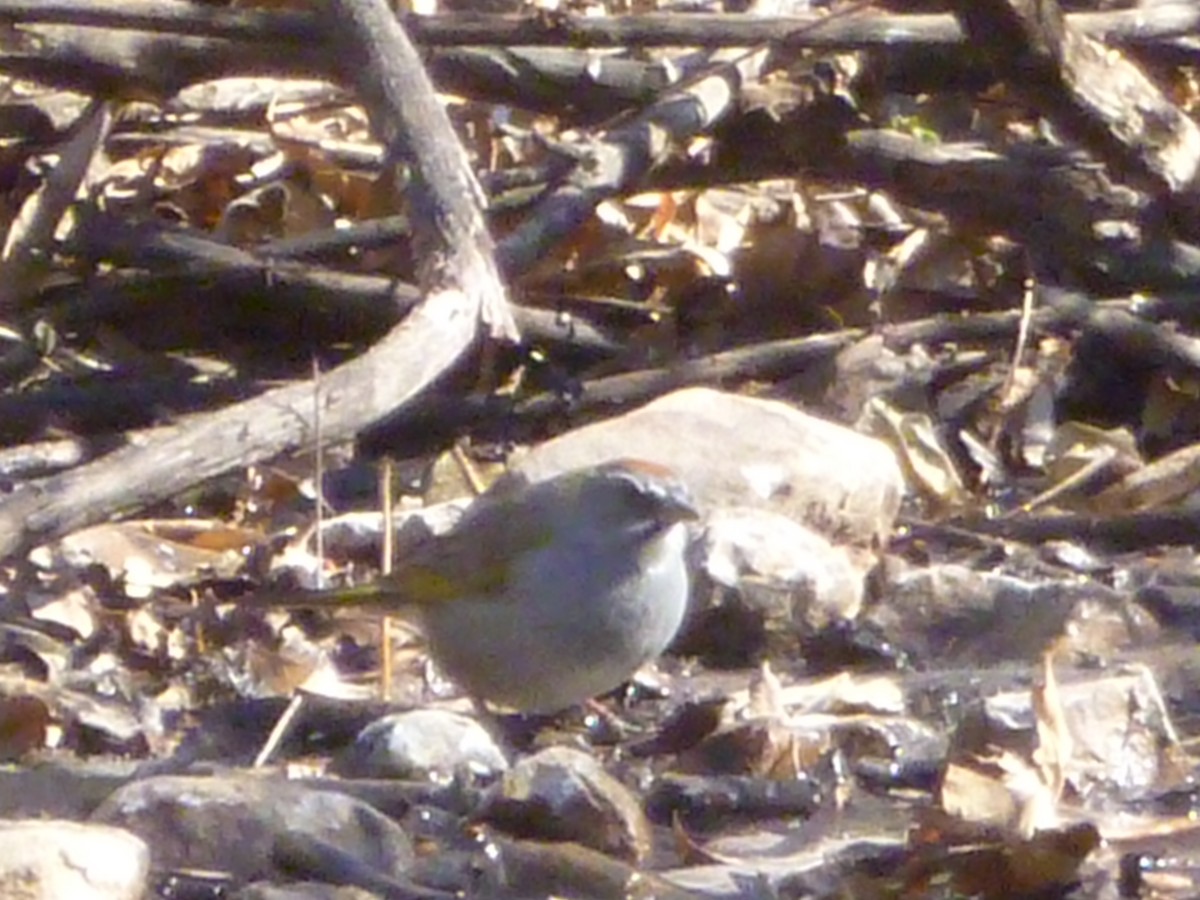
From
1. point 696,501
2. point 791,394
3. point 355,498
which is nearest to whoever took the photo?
point 696,501

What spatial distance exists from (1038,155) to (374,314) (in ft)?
5.60

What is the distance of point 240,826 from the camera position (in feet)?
14.4

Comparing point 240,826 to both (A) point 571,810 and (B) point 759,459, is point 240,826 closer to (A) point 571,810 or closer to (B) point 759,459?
(A) point 571,810

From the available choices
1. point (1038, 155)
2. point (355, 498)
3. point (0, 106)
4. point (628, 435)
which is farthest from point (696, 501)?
point (0, 106)

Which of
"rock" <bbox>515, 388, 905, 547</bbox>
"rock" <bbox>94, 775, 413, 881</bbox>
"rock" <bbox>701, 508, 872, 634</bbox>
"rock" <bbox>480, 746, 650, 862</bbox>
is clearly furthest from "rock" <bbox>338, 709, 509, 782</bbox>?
"rock" <bbox>515, 388, 905, 547</bbox>

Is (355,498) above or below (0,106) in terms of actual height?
below

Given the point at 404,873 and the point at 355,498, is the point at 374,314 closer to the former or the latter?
the point at 355,498

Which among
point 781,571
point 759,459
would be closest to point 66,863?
point 781,571

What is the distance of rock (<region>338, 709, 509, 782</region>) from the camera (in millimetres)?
4969

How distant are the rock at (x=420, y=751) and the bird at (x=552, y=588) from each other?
32cm

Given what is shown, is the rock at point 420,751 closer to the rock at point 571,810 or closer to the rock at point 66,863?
the rock at point 571,810

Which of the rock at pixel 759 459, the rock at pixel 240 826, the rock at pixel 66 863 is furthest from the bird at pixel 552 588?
the rock at pixel 66 863

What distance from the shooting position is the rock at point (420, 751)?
16.3ft

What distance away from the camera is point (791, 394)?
274 inches
